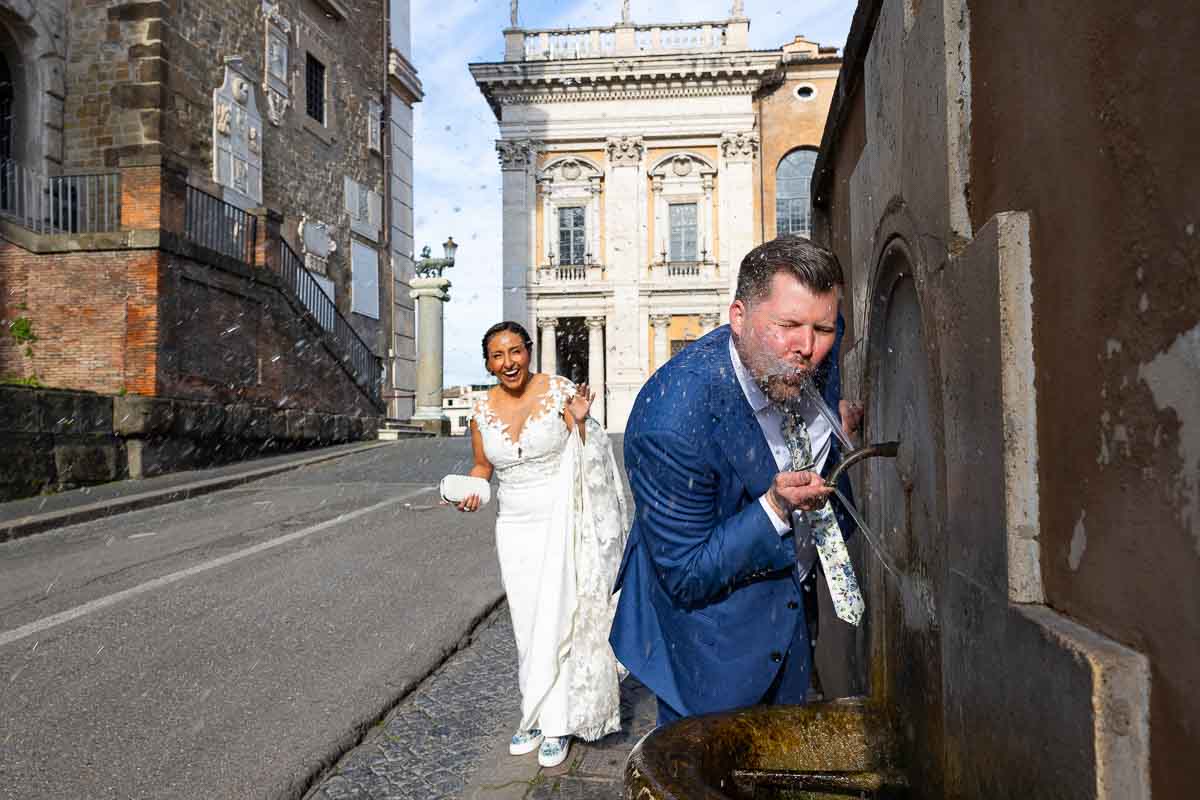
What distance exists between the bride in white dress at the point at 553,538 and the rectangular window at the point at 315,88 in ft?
67.6

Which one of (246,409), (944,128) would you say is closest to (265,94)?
(246,409)

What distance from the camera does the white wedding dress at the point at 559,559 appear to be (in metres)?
3.89

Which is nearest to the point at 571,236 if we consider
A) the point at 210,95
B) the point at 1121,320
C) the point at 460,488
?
the point at 210,95

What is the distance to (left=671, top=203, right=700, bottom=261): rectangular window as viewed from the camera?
35.9m

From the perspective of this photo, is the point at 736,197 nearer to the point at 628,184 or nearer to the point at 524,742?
the point at 628,184

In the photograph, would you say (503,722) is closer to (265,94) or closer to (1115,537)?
(1115,537)

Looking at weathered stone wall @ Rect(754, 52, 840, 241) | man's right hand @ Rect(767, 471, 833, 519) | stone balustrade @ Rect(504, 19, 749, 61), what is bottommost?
man's right hand @ Rect(767, 471, 833, 519)

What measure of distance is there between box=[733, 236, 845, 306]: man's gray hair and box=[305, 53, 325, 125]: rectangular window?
74.8 feet

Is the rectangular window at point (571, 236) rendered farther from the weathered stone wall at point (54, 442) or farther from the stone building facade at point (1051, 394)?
the stone building facade at point (1051, 394)

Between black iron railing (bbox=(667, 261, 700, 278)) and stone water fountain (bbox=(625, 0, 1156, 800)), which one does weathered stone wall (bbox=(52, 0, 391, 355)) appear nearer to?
black iron railing (bbox=(667, 261, 700, 278))

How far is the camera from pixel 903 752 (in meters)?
2.42

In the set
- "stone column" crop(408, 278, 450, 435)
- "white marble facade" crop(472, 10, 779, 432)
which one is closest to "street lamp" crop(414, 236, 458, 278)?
"stone column" crop(408, 278, 450, 435)

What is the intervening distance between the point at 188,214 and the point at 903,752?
47.8 ft

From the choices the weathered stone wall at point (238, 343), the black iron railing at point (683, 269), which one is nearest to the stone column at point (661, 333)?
the black iron railing at point (683, 269)
